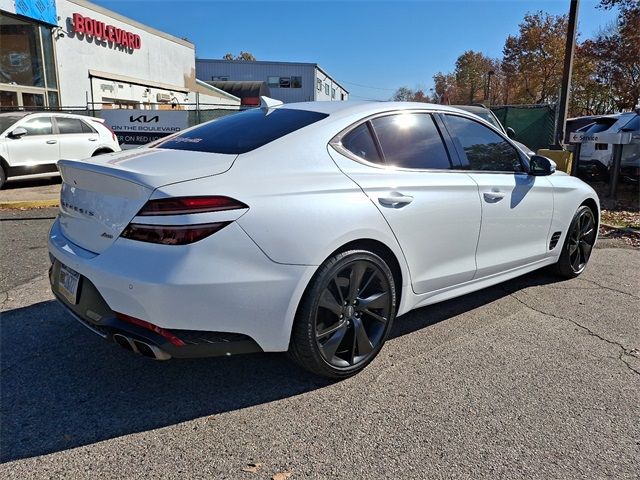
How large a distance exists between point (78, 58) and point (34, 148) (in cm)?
1000

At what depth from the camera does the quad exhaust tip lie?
239 centimetres

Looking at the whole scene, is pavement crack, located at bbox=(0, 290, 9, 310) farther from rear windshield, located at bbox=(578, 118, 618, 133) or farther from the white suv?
rear windshield, located at bbox=(578, 118, 618, 133)

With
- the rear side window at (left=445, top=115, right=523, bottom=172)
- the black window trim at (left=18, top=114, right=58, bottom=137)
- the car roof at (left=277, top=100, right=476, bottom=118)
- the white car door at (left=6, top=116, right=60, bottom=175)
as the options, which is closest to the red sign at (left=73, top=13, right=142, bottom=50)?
the black window trim at (left=18, top=114, right=58, bottom=137)

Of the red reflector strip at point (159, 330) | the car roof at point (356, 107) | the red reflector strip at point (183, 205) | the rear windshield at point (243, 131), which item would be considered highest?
the car roof at point (356, 107)

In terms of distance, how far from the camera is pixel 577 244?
4.96 m

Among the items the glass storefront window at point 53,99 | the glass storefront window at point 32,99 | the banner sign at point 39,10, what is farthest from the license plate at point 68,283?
the glass storefront window at point 53,99

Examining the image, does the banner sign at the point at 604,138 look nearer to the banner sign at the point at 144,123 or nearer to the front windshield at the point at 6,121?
the banner sign at the point at 144,123

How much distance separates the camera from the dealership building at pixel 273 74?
5644 cm

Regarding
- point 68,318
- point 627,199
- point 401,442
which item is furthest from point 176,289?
point 627,199

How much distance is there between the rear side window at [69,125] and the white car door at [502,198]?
9.96m

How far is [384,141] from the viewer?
3.20m

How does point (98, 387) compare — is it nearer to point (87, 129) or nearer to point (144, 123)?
point (87, 129)

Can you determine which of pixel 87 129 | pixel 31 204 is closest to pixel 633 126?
pixel 31 204

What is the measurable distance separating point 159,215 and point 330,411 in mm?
1355
